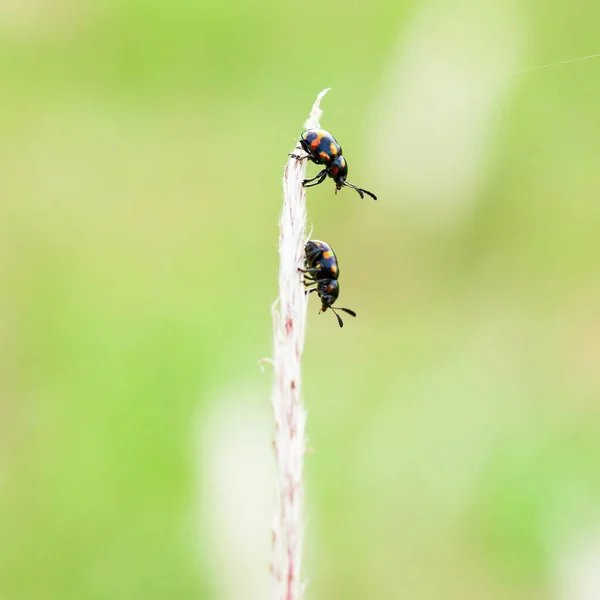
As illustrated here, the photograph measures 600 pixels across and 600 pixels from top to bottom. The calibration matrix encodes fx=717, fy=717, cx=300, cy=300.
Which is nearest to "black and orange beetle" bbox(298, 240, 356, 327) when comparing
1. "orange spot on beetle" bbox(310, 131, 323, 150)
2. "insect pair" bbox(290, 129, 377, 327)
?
"insect pair" bbox(290, 129, 377, 327)

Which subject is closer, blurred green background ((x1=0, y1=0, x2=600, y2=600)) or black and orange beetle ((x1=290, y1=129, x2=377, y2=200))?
black and orange beetle ((x1=290, y1=129, x2=377, y2=200))

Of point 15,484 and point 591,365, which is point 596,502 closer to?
point 591,365

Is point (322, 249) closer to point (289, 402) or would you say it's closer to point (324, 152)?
point (324, 152)

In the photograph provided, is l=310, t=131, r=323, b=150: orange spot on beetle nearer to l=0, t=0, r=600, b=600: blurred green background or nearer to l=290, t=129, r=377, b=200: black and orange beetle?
l=290, t=129, r=377, b=200: black and orange beetle

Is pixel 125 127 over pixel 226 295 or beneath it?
over

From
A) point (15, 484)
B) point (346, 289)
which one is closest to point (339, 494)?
point (15, 484)

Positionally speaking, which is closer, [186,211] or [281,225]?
[281,225]

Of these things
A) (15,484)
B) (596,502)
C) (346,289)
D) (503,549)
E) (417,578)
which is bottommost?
(15,484)

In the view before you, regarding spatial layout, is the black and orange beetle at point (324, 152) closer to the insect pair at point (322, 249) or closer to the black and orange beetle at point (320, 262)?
the insect pair at point (322, 249)

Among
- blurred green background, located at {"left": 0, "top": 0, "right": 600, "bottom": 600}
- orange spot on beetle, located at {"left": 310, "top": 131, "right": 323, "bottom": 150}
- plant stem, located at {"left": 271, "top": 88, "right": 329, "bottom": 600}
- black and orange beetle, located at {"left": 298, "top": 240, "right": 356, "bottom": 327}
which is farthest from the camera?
blurred green background, located at {"left": 0, "top": 0, "right": 600, "bottom": 600}
